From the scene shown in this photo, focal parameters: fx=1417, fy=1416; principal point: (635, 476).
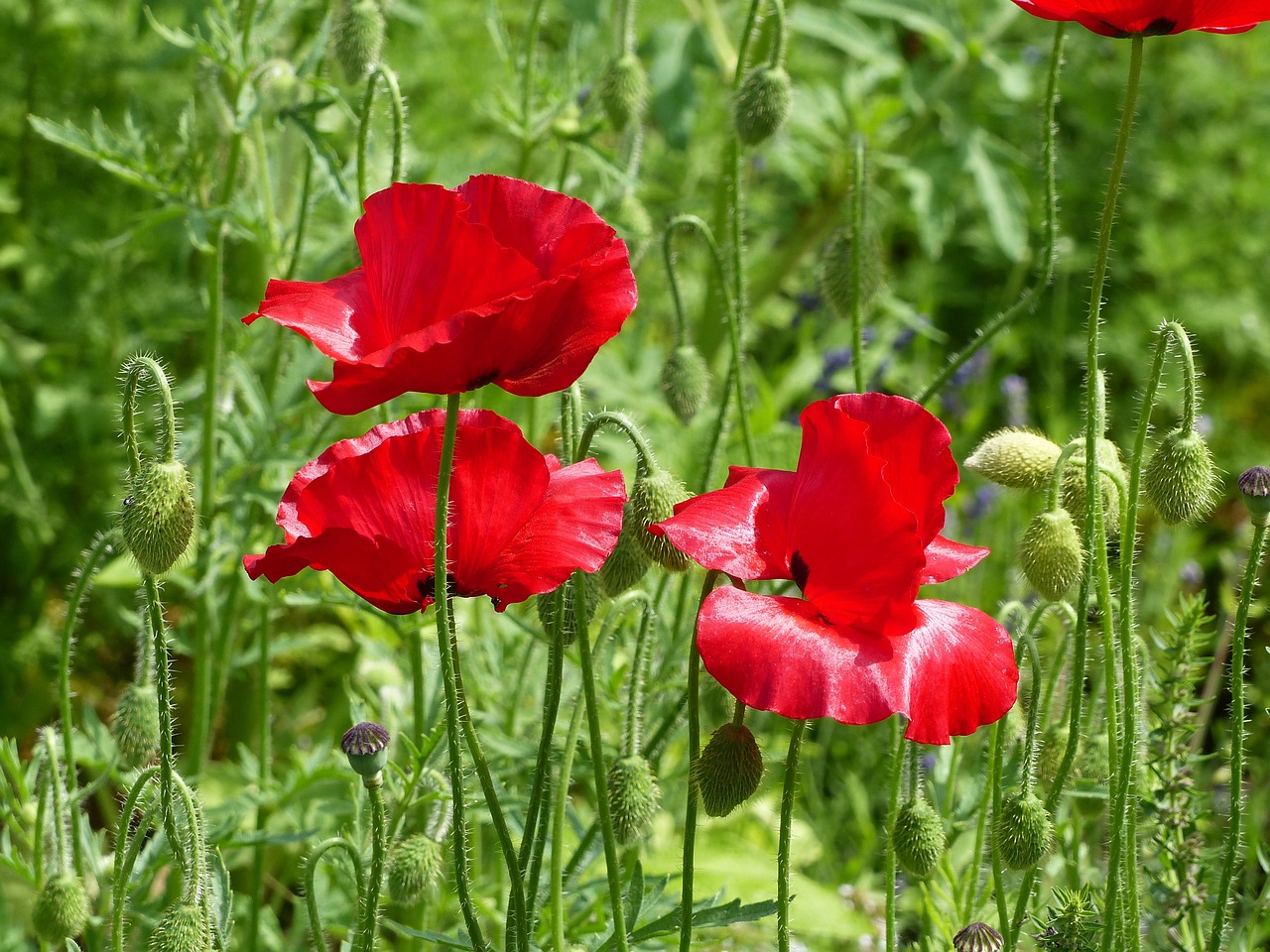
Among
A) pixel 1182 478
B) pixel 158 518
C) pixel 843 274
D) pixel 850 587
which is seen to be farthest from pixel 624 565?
pixel 843 274

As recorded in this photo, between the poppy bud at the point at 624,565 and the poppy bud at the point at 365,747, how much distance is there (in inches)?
10.0

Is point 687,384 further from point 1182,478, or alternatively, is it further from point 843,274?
point 1182,478

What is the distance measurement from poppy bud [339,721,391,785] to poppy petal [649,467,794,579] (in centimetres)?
34

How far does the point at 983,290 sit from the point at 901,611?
3.97 metres

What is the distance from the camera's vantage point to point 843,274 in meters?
2.10

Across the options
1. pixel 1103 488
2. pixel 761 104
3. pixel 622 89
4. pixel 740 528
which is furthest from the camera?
pixel 622 89

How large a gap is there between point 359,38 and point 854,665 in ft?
4.57

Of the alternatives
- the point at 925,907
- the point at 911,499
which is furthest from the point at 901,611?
the point at 925,907

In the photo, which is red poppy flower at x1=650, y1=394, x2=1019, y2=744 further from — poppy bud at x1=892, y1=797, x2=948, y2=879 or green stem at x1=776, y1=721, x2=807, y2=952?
poppy bud at x1=892, y1=797, x2=948, y2=879

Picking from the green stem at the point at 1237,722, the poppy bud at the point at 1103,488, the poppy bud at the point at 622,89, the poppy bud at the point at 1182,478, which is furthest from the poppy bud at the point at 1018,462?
the poppy bud at the point at 622,89

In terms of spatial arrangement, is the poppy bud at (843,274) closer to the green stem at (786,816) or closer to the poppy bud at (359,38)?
the poppy bud at (359,38)

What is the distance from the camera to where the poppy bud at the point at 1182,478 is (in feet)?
4.97

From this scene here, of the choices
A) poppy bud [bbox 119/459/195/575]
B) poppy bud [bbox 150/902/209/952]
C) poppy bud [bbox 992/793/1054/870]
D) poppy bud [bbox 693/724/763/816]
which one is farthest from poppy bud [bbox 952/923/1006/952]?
poppy bud [bbox 119/459/195/575]

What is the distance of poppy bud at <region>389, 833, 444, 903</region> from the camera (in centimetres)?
166
